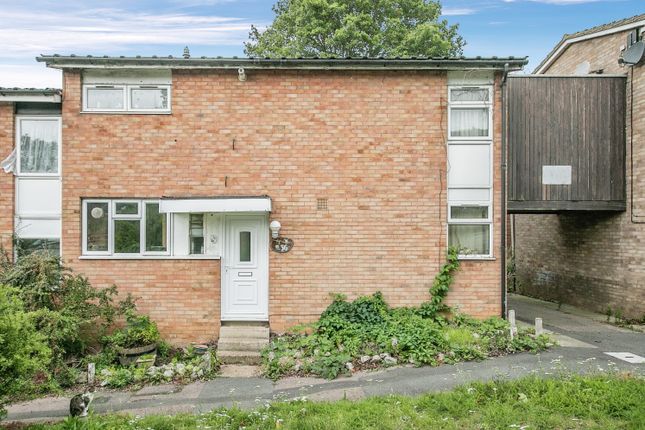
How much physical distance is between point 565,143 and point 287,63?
7109 millimetres

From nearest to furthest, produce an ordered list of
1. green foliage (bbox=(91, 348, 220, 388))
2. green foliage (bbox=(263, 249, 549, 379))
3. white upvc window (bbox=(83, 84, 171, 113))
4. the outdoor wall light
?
green foliage (bbox=(91, 348, 220, 388)) < green foliage (bbox=(263, 249, 549, 379)) < the outdoor wall light < white upvc window (bbox=(83, 84, 171, 113))

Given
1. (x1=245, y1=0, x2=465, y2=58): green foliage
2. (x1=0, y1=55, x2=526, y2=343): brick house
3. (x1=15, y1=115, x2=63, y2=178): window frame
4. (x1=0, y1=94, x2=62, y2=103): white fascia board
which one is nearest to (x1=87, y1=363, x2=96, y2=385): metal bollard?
(x1=0, y1=55, x2=526, y2=343): brick house

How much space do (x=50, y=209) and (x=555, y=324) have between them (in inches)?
468

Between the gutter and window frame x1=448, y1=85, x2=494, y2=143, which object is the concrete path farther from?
the gutter

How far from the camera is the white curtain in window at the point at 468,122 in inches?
388

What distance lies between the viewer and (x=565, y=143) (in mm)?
11383

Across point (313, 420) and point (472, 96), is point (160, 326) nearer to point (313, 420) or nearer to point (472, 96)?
point (313, 420)

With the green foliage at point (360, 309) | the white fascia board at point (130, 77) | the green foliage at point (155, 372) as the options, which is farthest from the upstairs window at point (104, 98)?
the green foliage at point (360, 309)

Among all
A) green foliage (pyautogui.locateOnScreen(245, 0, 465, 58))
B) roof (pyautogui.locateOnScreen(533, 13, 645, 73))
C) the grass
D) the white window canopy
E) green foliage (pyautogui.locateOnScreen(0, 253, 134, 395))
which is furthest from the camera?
green foliage (pyautogui.locateOnScreen(245, 0, 465, 58))

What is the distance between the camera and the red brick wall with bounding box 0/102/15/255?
31.3 ft

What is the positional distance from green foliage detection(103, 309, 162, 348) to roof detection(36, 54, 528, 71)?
498cm

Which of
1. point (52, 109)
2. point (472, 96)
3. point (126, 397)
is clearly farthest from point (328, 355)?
point (52, 109)

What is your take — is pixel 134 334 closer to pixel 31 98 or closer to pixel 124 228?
pixel 124 228

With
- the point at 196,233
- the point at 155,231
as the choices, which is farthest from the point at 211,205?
the point at 155,231
